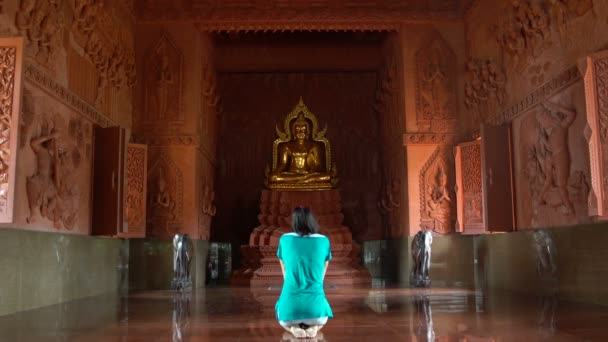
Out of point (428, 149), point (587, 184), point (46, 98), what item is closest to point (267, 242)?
point (428, 149)

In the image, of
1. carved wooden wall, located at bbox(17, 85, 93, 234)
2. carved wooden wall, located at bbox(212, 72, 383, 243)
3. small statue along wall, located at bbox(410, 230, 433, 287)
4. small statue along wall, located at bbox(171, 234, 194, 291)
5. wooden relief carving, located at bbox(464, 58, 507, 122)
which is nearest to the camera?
carved wooden wall, located at bbox(17, 85, 93, 234)

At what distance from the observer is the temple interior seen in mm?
6461

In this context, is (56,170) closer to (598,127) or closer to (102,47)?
(102,47)

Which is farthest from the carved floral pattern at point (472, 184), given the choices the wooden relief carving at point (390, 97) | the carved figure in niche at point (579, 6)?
the carved figure in niche at point (579, 6)

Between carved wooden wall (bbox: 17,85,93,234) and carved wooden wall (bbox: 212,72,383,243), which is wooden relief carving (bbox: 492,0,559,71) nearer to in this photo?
carved wooden wall (bbox: 212,72,383,243)

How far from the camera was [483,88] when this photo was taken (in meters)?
11.3

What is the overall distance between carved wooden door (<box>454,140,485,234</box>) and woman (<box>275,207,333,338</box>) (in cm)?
687

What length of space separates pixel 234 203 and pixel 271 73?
3.72 metres

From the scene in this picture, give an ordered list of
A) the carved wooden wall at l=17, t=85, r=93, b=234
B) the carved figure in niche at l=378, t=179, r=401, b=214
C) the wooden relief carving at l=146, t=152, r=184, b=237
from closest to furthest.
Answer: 1. the carved wooden wall at l=17, t=85, r=93, b=234
2. the wooden relief carving at l=146, t=152, r=184, b=237
3. the carved figure in niche at l=378, t=179, r=401, b=214

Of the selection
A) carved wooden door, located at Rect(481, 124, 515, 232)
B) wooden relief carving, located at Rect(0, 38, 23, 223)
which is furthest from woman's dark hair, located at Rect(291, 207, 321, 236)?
carved wooden door, located at Rect(481, 124, 515, 232)

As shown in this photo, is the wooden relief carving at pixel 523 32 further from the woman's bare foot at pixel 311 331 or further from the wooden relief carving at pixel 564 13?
the woman's bare foot at pixel 311 331

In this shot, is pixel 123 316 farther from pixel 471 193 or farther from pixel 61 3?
pixel 471 193

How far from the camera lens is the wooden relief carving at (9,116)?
6.03 metres

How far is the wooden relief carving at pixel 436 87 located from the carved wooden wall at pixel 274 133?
359cm
